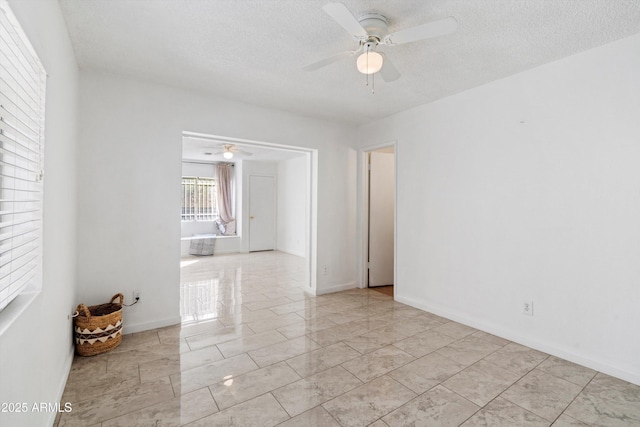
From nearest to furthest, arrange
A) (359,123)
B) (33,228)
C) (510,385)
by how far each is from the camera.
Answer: (33,228) → (510,385) → (359,123)

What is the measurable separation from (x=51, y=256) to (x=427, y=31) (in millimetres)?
2597

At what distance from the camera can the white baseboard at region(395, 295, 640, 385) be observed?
7.62 feet

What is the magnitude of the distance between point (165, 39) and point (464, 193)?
3.15 m

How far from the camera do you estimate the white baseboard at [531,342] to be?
91.4 inches

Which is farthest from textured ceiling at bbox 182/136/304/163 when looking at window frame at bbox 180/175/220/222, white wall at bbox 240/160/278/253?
window frame at bbox 180/175/220/222

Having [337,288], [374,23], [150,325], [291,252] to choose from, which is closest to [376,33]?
[374,23]

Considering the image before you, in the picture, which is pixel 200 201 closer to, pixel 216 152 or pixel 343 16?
pixel 216 152

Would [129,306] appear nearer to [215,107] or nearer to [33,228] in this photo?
[33,228]

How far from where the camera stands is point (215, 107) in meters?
3.51

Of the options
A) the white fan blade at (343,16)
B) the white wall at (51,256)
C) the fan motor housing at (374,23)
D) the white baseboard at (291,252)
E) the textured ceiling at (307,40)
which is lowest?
the white baseboard at (291,252)

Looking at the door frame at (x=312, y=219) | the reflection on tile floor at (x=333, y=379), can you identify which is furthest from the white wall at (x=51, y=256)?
Answer: the door frame at (x=312, y=219)

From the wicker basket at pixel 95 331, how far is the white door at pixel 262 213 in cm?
560

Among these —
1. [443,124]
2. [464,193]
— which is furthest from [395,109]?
[464,193]

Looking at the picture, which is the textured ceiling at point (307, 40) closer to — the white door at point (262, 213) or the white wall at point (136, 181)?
the white wall at point (136, 181)
